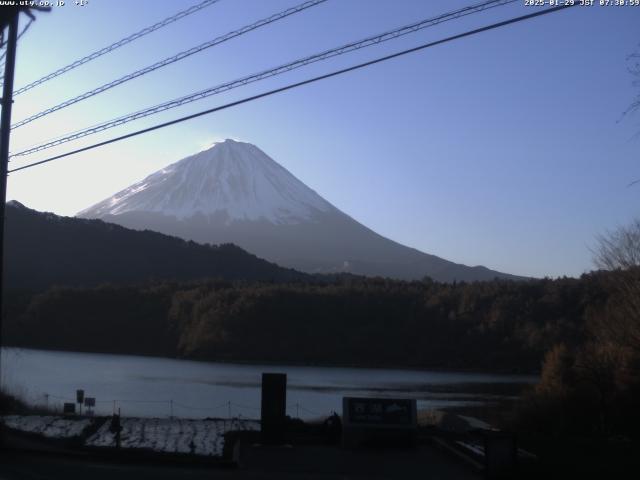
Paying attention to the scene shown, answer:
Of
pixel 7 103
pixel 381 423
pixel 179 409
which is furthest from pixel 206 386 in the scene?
pixel 7 103

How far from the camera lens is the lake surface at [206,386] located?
31922mm

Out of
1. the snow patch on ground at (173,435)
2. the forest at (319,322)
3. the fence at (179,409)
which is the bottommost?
the snow patch on ground at (173,435)

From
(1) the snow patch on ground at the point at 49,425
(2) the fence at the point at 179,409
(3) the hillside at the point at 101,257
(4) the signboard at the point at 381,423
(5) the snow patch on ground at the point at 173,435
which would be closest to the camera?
(5) the snow patch on ground at the point at 173,435

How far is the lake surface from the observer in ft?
105

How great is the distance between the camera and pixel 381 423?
17.3 metres

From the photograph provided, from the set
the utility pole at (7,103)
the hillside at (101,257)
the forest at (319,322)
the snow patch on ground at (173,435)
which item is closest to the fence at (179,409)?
the snow patch on ground at (173,435)

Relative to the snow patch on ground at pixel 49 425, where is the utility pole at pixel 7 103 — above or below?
above

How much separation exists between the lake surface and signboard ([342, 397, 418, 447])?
11.5m

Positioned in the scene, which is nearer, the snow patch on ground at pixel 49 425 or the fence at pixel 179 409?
the snow patch on ground at pixel 49 425

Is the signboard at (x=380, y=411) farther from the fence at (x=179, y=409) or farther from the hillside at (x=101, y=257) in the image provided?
the hillside at (x=101, y=257)

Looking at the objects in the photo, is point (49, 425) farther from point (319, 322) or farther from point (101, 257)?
point (101, 257)

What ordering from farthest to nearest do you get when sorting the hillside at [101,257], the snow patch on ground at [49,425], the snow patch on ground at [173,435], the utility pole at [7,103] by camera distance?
the hillside at [101,257]
the snow patch on ground at [49,425]
the snow patch on ground at [173,435]
the utility pole at [7,103]

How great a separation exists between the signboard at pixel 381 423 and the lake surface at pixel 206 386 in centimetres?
1153

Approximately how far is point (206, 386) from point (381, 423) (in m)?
21.2
